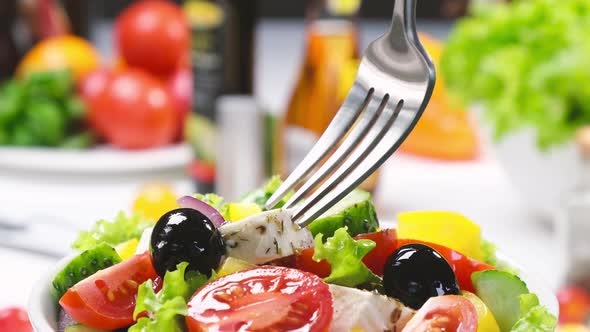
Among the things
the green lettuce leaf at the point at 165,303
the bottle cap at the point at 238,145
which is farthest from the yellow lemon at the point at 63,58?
the green lettuce leaf at the point at 165,303

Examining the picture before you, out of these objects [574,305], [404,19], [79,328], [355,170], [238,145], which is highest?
[404,19]

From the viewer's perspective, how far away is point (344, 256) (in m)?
0.63

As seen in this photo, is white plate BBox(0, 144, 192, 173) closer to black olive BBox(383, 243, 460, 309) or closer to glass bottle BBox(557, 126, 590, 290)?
glass bottle BBox(557, 126, 590, 290)

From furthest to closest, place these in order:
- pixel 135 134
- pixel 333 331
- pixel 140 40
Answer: pixel 140 40, pixel 135 134, pixel 333 331

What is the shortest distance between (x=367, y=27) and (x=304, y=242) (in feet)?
13.4

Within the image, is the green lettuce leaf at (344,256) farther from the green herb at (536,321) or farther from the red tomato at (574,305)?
the red tomato at (574,305)

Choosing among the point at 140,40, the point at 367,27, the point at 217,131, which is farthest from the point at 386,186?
the point at 367,27

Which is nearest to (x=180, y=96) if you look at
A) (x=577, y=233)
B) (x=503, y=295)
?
(x=577, y=233)

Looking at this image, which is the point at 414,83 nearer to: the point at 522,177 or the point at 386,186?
the point at 522,177

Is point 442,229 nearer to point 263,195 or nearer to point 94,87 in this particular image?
point 263,195

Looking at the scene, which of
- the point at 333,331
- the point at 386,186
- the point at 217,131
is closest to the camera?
the point at 333,331

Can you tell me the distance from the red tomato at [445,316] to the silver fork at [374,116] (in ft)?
0.39

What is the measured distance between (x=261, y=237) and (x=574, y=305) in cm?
83

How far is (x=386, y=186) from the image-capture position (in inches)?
80.1
